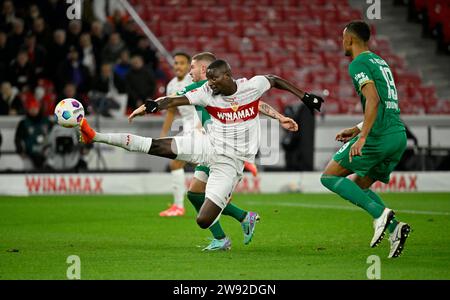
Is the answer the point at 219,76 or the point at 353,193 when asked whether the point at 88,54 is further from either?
the point at 353,193

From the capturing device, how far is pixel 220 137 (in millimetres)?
10102

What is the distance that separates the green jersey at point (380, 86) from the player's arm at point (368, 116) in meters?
0.12

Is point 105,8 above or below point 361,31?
below

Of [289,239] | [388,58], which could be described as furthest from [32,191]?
[388,58]

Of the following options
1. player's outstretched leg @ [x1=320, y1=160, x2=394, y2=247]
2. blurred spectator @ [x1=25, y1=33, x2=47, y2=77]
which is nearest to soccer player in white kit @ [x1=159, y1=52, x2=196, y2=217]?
player's outstretched leg @ [x1=320, y1=160, x2=394, y2=247]

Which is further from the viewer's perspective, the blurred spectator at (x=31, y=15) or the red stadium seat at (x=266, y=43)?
the red stadium seat at (x=266, y=43)

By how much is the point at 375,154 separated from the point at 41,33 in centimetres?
1348

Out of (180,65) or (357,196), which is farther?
(180,65)

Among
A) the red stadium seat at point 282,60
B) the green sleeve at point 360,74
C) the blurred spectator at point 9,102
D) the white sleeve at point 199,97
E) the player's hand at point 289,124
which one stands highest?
the green sleeve at point 360,74

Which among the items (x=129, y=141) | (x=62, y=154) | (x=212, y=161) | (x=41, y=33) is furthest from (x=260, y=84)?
(x=41, y=33)

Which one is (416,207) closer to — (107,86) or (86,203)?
(86,203)

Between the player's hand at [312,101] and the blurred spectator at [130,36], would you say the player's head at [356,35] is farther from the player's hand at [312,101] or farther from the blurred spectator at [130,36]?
the blurred spectator at [130,36]

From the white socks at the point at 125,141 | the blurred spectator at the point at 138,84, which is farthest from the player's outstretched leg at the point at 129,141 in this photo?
the blurred spectator at the point at 138,84

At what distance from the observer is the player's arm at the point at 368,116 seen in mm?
9102
